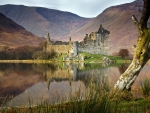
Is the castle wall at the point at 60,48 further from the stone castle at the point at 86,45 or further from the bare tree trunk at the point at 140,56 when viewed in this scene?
the bare tree trunk at the point at 140,56

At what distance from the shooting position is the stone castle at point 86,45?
72.2 m

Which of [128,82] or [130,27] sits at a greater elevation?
[130,27]

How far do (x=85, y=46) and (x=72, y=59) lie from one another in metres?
7.67

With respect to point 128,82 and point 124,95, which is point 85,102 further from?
point 128,82

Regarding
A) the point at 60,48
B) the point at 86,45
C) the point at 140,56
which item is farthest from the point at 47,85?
the point at 60,48

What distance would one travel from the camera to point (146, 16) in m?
8.91

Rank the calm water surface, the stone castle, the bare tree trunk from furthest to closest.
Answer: the stone castle < the bare tree trunk < the calm water surface

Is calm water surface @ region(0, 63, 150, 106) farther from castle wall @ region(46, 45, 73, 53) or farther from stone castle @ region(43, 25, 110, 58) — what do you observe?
castle wall @ region(46, 45, 73, 53)

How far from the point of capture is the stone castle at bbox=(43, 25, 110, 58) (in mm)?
72250


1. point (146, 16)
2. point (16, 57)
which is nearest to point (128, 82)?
point (146, 16)

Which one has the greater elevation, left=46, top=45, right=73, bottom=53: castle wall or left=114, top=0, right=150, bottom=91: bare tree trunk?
left=46, top=45, right=73, bottom=53: castle wall

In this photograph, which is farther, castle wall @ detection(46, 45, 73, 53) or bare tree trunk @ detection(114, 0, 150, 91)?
castle wall @ detection(46, 45, 73, 53)

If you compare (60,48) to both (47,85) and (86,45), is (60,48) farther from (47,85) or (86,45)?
(47,85)

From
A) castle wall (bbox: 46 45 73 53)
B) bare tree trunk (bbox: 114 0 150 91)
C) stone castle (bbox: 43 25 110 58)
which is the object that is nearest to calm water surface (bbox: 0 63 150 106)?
bare tree trunk (bbox: 114 0 150 91)
